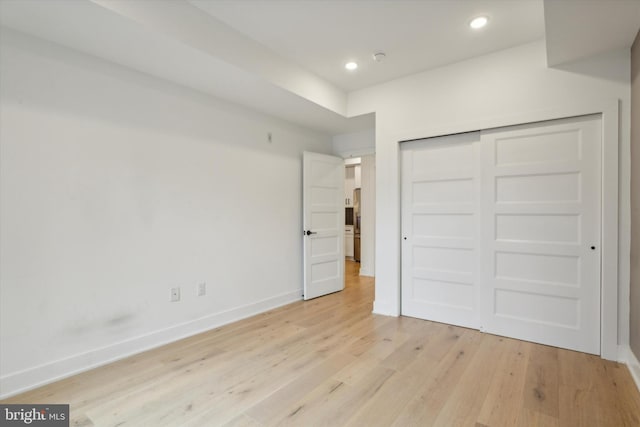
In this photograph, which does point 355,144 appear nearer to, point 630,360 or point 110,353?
point 630,360

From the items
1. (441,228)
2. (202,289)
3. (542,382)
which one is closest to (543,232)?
(441,228)

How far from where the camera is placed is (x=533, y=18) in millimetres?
2490

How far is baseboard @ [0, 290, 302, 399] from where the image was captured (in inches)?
82.4

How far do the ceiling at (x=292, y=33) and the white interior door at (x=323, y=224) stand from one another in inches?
49.4

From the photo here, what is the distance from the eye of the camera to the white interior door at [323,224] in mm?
4324

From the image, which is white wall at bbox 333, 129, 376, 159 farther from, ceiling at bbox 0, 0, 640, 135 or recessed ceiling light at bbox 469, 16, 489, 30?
recessed ceiling light at bbox 469, 16, 489, 30

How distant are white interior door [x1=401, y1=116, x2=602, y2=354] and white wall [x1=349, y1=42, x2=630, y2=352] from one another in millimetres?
138

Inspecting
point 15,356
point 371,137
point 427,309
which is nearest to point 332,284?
point 427,309

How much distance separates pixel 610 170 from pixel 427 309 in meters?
2.04

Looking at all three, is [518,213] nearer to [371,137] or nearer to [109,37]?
[371,137]

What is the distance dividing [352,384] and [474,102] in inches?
110

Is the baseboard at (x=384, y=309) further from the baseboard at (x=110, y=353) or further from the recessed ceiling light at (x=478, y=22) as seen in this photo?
the recessed ceiling light at (x=478, y=22)

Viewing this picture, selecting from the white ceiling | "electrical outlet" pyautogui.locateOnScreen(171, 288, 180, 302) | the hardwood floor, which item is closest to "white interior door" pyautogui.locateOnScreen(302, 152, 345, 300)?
the hardwood floor

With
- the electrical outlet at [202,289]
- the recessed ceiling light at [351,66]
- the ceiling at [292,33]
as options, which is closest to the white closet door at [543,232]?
the ceiling at [292,33]
